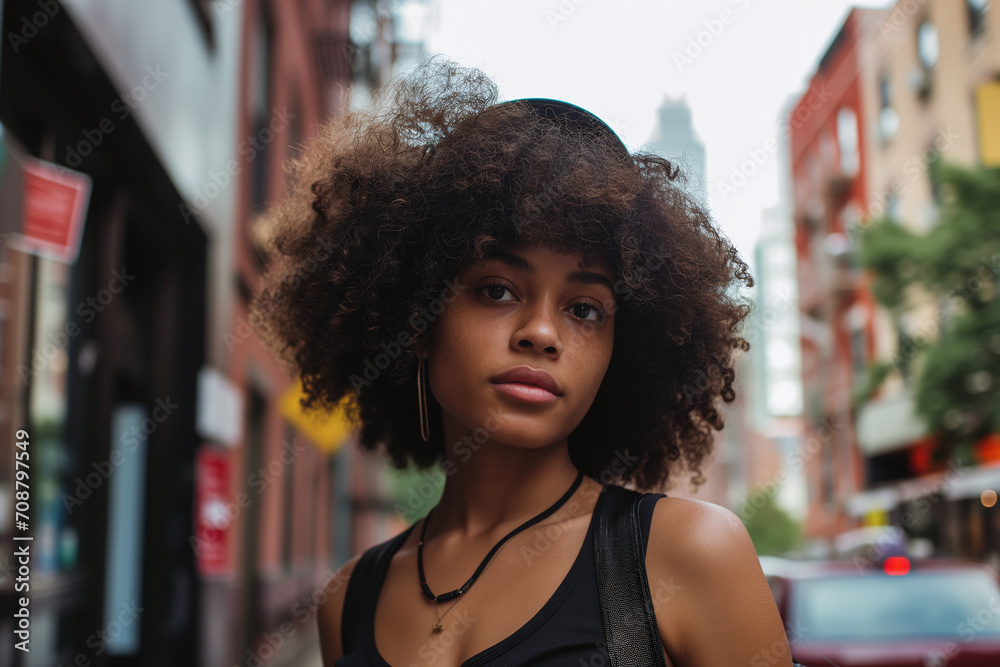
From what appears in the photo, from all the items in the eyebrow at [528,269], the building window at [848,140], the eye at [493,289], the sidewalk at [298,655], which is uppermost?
the building window at [848,140]

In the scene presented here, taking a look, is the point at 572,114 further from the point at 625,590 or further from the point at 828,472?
the point at 828,472

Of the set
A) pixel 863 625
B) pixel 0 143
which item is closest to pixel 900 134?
pixel 863 625

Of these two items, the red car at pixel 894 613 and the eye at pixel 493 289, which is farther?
the red car at pixel 894 613

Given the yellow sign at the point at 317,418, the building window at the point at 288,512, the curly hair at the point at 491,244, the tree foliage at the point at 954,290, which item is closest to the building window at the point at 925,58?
the tree foliage at the point at 954,290

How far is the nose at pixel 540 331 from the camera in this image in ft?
5.21

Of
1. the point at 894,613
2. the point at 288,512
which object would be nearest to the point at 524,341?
the point at 894,613

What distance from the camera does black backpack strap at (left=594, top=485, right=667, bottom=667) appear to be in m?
1.43

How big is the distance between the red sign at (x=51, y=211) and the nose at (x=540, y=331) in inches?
96.5

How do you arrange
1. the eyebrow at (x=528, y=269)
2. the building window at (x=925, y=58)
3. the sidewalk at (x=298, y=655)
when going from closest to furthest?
1. the eyebrow at (x=528, y=269)
2. the sidewalk at (x=298, y=655)
3. the building window at (x=925, y=58)

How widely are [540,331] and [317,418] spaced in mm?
1010

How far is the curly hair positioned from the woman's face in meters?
0.05

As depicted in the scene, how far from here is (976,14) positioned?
1611 centimetres

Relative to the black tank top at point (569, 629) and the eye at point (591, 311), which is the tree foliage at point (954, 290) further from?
the black tank top at point (569, 629)

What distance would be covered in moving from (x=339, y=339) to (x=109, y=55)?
120 inches
